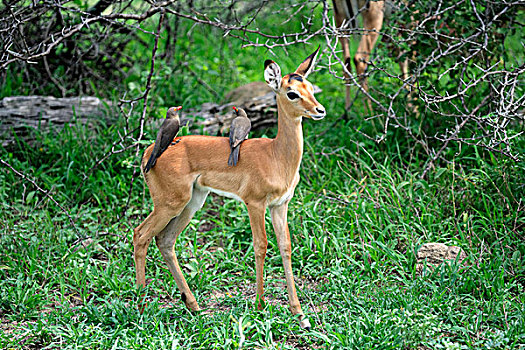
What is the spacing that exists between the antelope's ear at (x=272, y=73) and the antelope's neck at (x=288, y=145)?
5.2 inches

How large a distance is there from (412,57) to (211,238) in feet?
9.32

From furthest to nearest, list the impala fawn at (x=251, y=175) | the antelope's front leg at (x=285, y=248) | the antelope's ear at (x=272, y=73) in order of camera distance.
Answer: the antelope's front leg at (x=285, y=248) < the impala fawn at (x=251, y=175) < the antelope's ear at (x=272, y=73)

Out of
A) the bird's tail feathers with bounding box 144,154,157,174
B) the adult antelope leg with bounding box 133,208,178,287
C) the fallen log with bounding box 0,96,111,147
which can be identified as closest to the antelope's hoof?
the adult antelope leg with bounding box 133,208,178,287

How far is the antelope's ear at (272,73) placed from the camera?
3498 mm

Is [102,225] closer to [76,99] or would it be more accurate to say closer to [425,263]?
[76,99]

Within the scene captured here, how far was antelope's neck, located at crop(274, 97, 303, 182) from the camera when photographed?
364cm

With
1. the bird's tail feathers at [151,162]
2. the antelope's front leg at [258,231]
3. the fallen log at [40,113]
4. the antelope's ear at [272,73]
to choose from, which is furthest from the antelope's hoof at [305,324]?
the fallen log at [40,113]

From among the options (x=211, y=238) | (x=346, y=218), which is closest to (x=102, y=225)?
(x=211, y=238)

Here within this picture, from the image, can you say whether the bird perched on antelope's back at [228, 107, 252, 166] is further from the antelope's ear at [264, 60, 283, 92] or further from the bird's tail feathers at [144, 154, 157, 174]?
the bird's tail feathers at [144, 154, 157, 174]

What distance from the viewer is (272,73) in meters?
3.52

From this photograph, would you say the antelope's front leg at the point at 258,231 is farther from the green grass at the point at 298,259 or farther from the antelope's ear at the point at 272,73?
the antelope's ear at the point at 272,73

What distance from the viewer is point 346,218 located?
4.98 metres

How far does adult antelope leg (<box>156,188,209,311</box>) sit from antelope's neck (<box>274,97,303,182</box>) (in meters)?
0.60

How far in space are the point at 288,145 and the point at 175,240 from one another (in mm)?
1014
